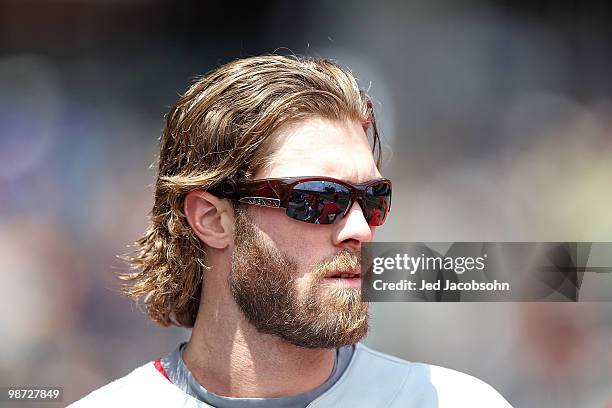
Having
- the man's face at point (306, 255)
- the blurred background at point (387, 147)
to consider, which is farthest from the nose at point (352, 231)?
the blurred background at point (387, 147)

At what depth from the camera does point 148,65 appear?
15.5ft

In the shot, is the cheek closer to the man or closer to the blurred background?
the man

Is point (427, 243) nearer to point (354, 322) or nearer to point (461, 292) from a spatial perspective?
point (461, 292)

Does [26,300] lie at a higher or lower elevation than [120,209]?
lower

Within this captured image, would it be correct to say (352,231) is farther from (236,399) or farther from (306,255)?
(236,399)

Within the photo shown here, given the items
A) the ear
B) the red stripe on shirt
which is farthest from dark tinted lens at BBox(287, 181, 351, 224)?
the red stripe on shirt

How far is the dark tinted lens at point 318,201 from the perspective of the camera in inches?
85.2

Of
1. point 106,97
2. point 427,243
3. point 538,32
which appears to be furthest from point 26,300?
point 538,32

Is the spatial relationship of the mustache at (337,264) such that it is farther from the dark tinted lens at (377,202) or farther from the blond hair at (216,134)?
the blond hair at (216,134)

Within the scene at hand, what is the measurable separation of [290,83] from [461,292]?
1.63 m

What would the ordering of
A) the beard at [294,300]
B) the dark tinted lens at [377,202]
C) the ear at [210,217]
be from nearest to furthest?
the beard at [294,300], the dark tinted lens at [377,202], the ear at [210,217]

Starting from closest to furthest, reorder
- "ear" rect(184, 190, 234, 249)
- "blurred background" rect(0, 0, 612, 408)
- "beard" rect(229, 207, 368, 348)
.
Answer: "beard" rect(229, 207, 368, 348) < "ear" rect(184, 190, 234, 249) < "blurred background" rect(0, 0, 612, 408)

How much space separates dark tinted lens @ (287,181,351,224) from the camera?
7.10 feet

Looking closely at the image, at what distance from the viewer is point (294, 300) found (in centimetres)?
217
